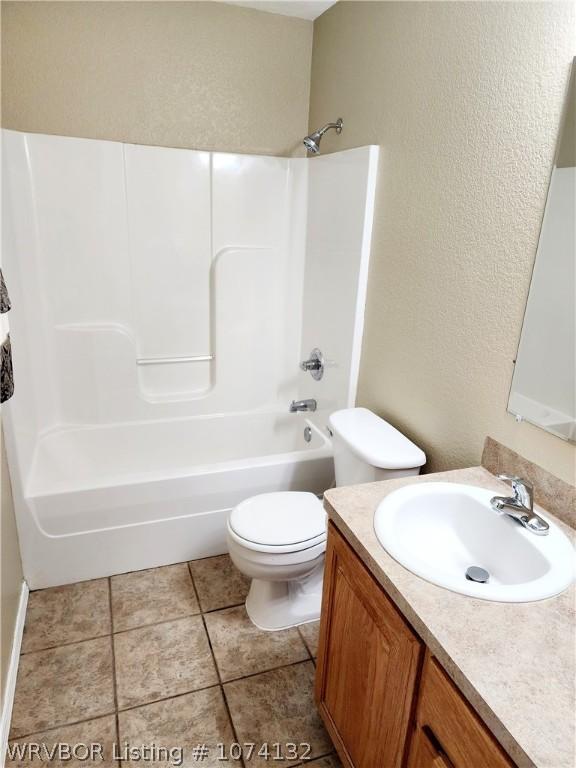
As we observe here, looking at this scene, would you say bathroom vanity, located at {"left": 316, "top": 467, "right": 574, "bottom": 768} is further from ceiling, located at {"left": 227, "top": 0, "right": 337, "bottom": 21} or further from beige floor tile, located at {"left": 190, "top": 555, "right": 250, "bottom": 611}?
ceiling, located at {"left": 227, "top": 0, "right": 337, "bottom": 21}

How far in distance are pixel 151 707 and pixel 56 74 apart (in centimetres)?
257

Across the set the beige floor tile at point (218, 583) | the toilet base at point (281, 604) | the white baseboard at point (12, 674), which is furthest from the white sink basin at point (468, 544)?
the white baseboard at point (12, 674)

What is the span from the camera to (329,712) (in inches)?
56.5

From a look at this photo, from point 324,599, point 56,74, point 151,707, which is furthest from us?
point 56,74

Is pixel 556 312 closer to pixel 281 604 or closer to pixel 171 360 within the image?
pixel 281 604

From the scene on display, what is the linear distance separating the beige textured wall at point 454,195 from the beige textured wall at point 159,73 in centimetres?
46

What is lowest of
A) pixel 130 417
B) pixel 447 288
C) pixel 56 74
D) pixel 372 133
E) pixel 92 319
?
pixel 130 417

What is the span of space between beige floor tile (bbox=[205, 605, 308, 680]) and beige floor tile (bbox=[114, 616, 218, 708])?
0.04 m

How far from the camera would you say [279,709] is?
1.66 metres

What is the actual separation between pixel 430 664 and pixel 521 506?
1.50 feet

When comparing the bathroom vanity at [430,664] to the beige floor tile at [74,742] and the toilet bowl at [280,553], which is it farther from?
the beige floor tile at [74,742]

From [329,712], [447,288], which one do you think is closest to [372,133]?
[447,288]

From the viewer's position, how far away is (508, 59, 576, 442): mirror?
1195 mm

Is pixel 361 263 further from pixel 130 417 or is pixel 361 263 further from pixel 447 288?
pixel 130 417
